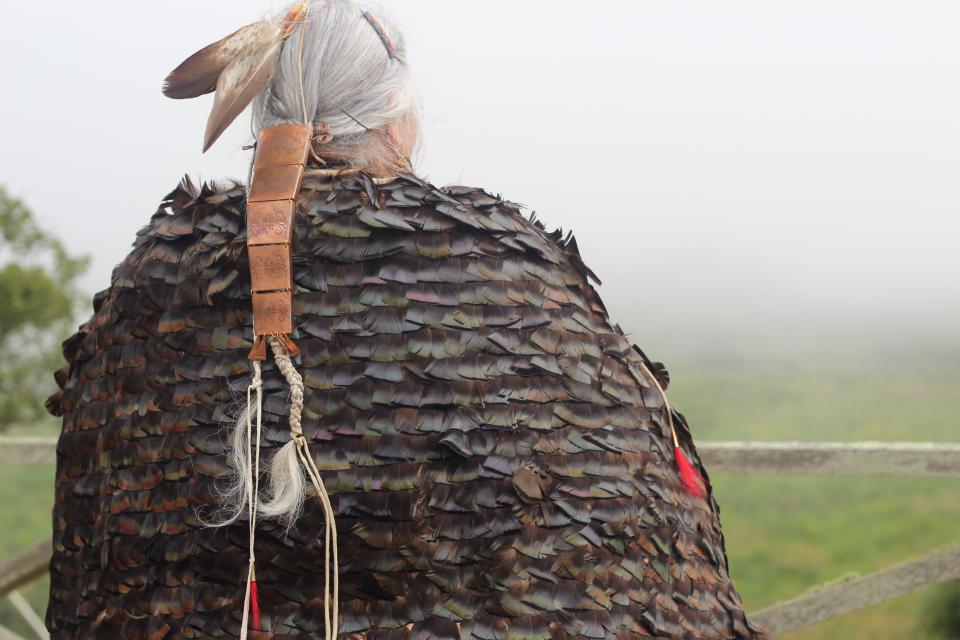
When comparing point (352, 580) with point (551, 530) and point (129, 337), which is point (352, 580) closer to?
point (551, 530)

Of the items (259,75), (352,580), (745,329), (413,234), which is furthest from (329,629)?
(745,329)

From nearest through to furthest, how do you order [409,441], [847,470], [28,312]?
1. [409,441]
2. [847,470]
3. [28,312]

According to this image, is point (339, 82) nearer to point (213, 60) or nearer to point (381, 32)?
point (381, 32)

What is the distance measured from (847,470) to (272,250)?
1672 mm

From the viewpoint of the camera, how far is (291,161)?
4.37 ft

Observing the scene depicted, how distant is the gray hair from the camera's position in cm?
139

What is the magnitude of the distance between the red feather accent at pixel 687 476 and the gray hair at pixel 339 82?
26.0 inches

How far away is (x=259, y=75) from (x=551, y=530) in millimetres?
789

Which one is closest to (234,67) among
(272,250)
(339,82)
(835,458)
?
(339,82)

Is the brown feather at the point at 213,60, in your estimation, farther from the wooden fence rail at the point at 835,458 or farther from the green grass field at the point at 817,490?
the green grass field at the point at 817,490

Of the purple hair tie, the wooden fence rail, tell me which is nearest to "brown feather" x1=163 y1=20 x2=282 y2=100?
the purple hair tie

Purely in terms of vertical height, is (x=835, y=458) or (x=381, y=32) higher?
(x=381, y=32)

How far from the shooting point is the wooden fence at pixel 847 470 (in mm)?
2291

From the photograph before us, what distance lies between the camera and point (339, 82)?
54.9 inches
